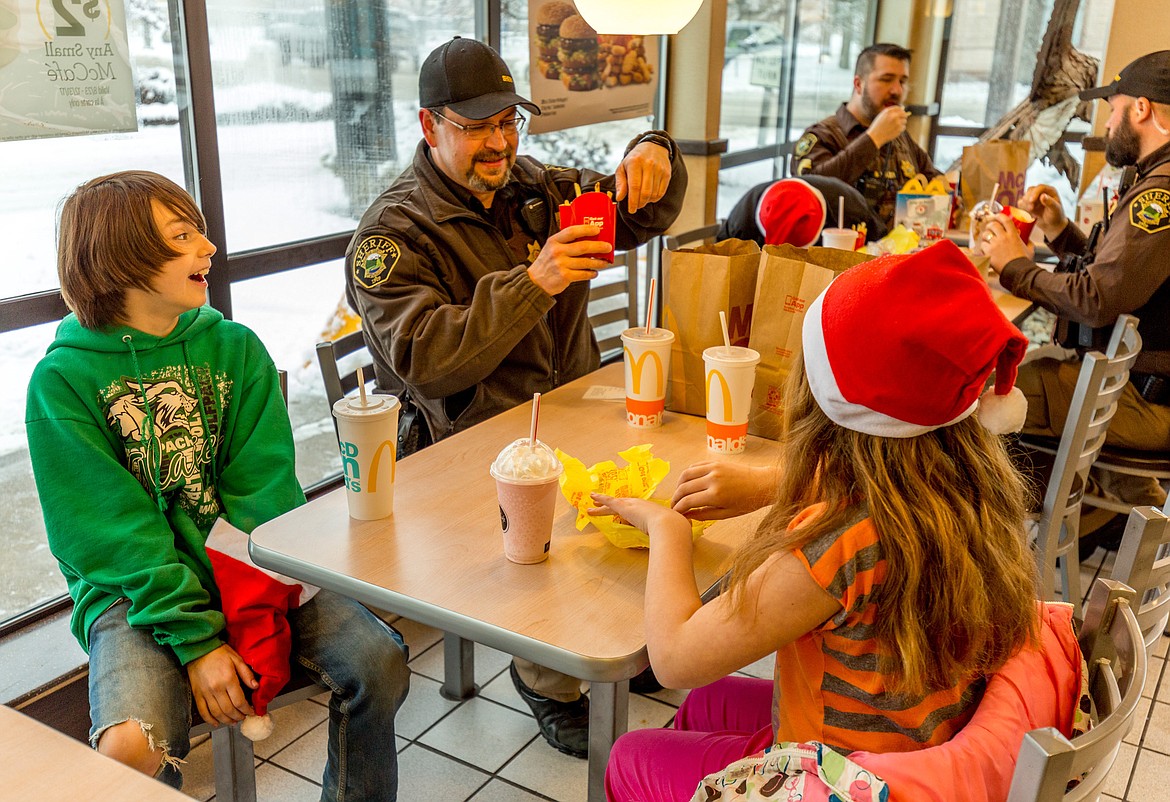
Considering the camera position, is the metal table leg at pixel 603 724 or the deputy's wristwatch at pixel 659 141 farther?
the deputy's wristwatch at pixel 659 141

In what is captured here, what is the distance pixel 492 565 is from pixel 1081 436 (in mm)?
1490

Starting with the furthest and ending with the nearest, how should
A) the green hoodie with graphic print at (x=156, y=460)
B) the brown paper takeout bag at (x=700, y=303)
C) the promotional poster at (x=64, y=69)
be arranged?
the promotional poster at (x=64, y=69) → the brown paper takeout bag at (x=700, y=303) → the green hoodie with graphic print at (x=156, y=460)

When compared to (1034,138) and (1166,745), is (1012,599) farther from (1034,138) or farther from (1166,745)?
(1034,138)

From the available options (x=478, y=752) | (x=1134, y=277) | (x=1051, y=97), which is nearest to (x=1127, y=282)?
(x=1134, y=277)

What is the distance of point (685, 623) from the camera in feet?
3.85

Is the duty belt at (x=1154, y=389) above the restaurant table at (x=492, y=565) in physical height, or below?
below

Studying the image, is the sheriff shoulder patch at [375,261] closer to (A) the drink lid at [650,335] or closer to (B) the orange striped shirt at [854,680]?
(A) the drink lid at [650,335]

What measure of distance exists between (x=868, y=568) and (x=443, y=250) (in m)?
1.41

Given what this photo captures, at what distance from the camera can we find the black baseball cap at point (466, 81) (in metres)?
2.21

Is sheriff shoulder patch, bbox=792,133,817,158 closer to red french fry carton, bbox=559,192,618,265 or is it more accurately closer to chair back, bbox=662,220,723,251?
chair back, bbox=662,220,723,251

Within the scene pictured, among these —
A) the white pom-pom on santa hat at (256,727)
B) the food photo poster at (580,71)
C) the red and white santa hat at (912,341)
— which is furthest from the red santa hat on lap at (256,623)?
the food photo poster at (580,71)

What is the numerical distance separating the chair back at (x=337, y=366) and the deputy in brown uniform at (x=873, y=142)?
80.5 inches

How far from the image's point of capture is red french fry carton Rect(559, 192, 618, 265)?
192 cm

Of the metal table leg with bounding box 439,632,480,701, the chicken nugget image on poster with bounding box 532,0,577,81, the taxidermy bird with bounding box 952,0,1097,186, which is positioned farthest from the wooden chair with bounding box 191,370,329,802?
the taxidermy bird with bounding box 952,0,1097,186
